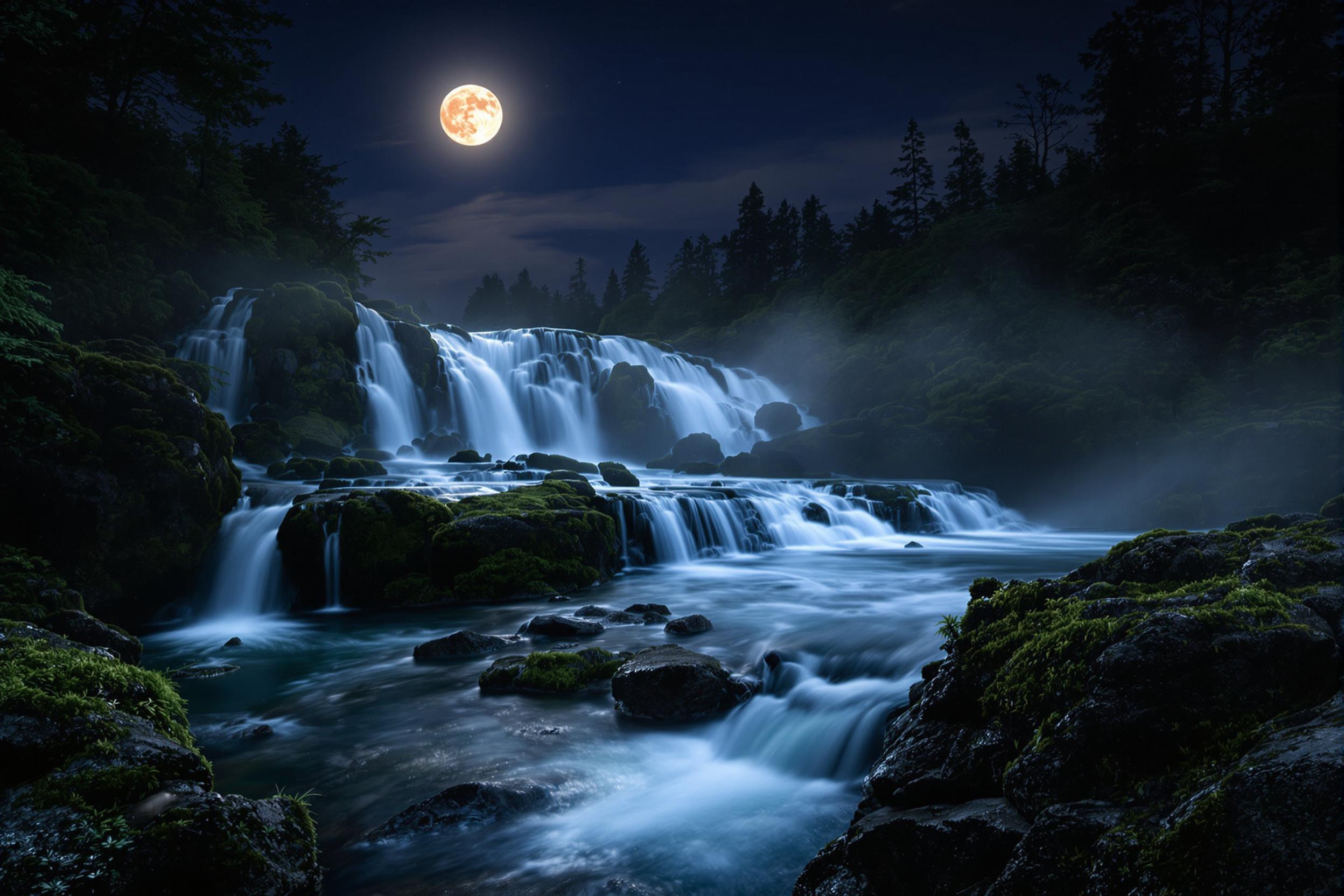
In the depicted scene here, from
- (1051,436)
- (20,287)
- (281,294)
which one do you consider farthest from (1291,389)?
(281,294)

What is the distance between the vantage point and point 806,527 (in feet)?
72.9

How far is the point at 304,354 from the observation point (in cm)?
2906

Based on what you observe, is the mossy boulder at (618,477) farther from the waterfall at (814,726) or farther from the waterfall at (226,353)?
the waterfall at (226,353)

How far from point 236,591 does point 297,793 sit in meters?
9.34

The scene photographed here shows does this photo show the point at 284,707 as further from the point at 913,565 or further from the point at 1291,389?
the point at 1291,389

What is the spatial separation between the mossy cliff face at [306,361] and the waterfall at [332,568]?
14631mm

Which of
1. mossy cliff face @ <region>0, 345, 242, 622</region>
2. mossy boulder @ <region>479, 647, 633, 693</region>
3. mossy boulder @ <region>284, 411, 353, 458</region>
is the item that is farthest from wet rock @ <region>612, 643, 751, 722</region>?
mossy boulder @ <region>284, 411, 353, 458</region>

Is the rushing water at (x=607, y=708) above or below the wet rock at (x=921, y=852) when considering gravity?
below

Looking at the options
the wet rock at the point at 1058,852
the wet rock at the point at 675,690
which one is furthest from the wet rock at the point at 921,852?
the wet rock at the point at 675,690

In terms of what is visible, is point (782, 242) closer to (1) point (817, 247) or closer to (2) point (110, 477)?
(1) point (817, 247)

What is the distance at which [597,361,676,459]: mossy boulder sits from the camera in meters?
39.3

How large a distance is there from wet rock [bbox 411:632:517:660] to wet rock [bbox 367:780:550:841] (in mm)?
4458

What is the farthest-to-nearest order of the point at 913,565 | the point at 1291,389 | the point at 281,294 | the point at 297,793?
the point at 281,294, the point at 1291,389, the point at 913,565, the point at 297,793

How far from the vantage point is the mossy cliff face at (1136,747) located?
1878mm
